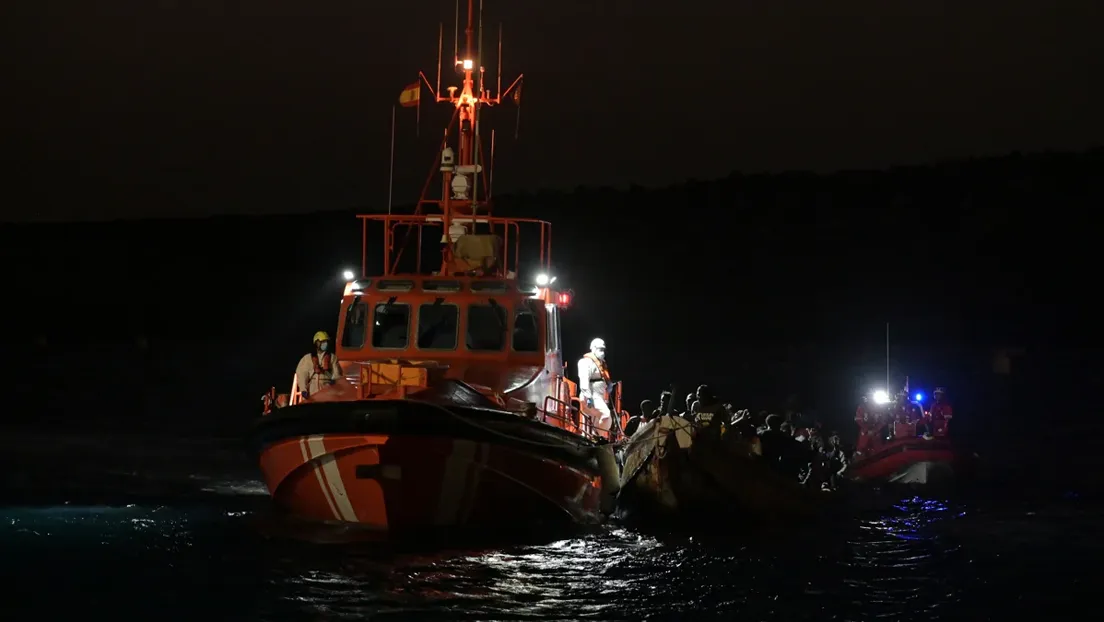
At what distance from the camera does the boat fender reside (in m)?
15.1

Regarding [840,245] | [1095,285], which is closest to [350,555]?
[1095,285]

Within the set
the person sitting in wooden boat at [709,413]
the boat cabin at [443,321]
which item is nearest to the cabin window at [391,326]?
the boat cabin at [443,321]

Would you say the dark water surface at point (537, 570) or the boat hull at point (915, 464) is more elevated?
the boat hull at point (915, 464)

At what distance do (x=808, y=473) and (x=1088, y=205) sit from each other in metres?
72.2

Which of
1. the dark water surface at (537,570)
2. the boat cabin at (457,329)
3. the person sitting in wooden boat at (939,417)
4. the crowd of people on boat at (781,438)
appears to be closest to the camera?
the dark water surface at (537,570)

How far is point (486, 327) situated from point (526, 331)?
40 cm

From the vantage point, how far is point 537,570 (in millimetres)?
13016

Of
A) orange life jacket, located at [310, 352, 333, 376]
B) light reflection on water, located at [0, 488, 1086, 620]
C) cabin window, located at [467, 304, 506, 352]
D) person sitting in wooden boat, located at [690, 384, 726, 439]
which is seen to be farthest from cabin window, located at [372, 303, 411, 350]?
person sitting in wooden boat, located at [690, 384, 726, 439]

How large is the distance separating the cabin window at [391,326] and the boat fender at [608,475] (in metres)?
2.27

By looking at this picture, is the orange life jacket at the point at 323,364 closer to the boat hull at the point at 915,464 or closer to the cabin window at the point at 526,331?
the cabin window at the point at 526,331

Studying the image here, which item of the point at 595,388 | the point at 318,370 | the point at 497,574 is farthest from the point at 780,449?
the point at 497,574

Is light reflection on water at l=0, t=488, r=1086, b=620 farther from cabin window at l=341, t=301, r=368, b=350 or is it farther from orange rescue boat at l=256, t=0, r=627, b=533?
cabin window at l=341, t=301, r=368, b=350

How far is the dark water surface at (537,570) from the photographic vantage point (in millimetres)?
11750

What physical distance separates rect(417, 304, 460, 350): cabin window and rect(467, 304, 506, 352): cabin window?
0.55 ft
